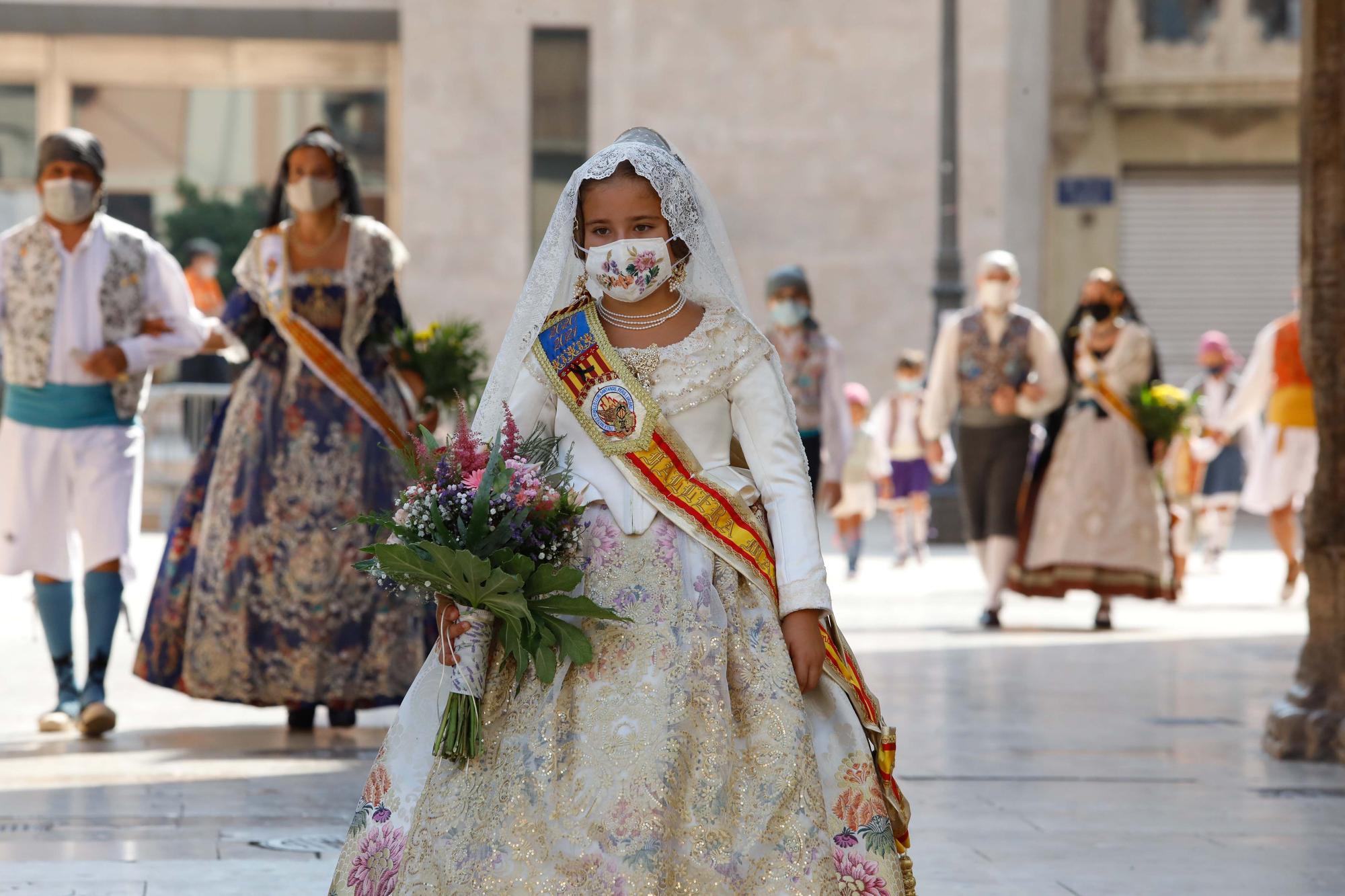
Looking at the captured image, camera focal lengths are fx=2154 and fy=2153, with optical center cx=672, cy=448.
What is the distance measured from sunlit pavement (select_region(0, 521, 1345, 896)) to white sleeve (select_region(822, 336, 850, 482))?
118 centimetres

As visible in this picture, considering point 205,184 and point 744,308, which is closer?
point 744,308

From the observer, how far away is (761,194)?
944 inches

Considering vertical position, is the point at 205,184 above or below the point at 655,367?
above

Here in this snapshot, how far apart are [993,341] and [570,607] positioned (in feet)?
26.5

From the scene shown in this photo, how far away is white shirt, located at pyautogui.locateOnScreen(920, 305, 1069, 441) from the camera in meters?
11.5

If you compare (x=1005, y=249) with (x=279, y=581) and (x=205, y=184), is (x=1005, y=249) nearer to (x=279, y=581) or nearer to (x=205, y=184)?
(x=205, y=184)

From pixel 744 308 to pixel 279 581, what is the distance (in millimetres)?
3482

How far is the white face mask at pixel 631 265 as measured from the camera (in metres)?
4.18

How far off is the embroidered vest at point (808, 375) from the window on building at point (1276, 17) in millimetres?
15963

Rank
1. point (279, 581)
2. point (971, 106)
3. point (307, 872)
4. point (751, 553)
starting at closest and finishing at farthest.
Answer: point (751, 553) < point (307, 872) < point (279, 581) < point (971, 106)

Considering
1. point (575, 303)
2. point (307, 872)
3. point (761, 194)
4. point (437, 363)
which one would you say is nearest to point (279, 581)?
point (437, 363)

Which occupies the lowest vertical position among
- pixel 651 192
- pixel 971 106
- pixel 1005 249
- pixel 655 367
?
pixel 655 367

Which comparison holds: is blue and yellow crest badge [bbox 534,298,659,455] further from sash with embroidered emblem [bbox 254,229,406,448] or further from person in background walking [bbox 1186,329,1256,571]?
person in background walking [bbox 1186,329,1256,571]

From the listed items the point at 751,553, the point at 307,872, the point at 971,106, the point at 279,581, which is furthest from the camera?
the point at 971,106
